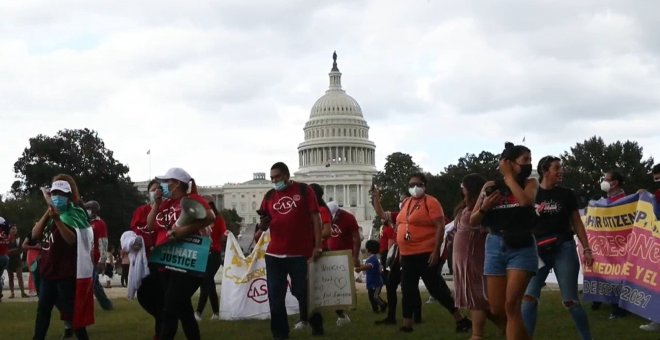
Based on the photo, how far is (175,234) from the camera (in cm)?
809

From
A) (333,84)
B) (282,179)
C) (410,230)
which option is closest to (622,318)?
(410,230)

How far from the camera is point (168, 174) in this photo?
330 inches

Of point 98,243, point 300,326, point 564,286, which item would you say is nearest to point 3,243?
point 98,243

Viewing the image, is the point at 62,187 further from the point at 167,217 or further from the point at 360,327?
the point at 360,327

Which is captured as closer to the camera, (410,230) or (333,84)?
(410,230)

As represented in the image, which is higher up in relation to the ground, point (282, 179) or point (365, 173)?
point (365, 173)

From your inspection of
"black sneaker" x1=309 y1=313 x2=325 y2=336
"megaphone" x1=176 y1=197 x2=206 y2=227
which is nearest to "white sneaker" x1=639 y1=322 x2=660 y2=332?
"black sneaker" x1=309 y1=313 x2=325 y2=336

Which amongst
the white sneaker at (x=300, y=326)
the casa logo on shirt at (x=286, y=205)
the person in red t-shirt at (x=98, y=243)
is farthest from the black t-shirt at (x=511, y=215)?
the person in red t-shirt at (x=98, y=243)

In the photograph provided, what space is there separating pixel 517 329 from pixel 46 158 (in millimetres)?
68393

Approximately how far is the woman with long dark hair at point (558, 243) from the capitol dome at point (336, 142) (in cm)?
14484

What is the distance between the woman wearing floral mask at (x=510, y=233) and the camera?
7355mm

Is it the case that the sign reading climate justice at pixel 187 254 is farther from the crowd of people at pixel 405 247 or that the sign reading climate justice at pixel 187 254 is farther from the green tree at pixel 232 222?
the green tree at pixel 232 222

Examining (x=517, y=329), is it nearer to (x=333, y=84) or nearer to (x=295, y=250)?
(x=295, y=250)

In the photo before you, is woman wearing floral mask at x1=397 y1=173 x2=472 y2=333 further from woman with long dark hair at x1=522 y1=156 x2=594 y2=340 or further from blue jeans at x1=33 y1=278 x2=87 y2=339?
blue jeans at x1=33 y1=278 x2=87 y2=339
